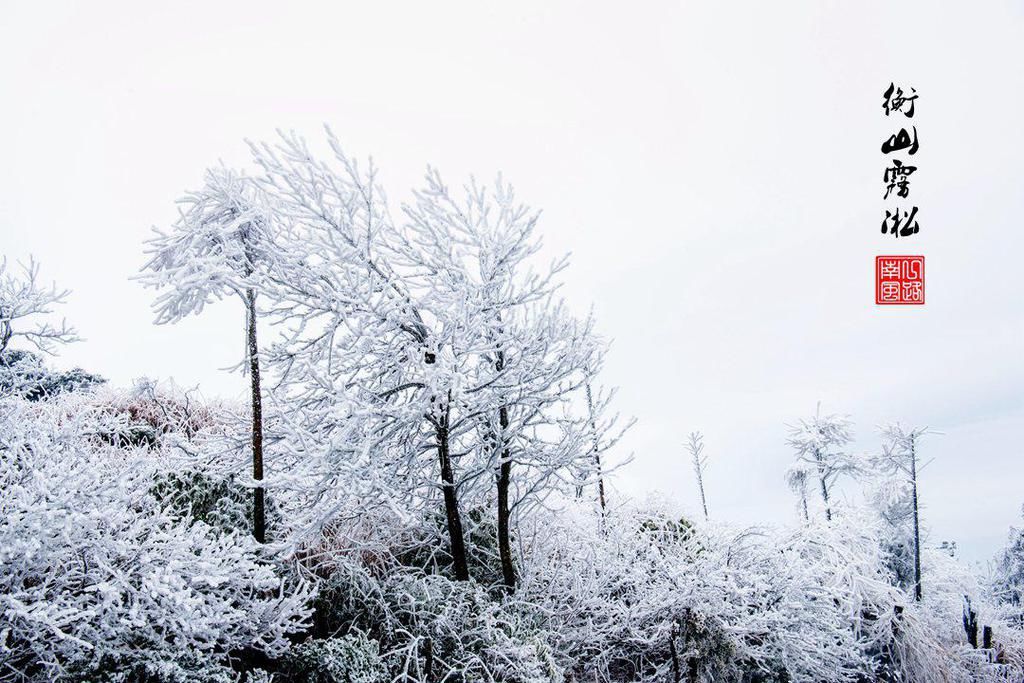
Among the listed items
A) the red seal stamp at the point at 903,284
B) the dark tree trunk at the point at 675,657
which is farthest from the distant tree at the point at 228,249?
the red seal stamp at the point at 903,284

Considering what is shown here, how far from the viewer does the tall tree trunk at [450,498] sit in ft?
26.8

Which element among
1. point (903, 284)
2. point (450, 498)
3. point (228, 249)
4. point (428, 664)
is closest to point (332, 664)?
point (428, 664)

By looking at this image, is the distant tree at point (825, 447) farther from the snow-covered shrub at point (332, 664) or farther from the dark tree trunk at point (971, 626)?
the snow-covered shrub at point (332, 664)

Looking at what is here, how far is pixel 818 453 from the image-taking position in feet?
74.8

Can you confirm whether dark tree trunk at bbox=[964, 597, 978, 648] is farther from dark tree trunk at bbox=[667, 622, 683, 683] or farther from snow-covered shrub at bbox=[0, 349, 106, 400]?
snow-covered shrub at bbox=[0, 349, 106, 400]

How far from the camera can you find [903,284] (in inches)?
506

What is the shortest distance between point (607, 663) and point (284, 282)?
607 centimetres

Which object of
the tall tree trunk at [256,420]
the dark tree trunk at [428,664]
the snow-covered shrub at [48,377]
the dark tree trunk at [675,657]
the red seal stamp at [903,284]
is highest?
the red seal stamp at [903,284]

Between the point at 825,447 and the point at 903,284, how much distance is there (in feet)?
36.9

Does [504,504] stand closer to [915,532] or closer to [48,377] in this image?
[915,532]

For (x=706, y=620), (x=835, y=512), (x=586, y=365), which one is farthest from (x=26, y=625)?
(x=835, y=512)

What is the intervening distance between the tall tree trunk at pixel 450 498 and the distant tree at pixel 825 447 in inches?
678

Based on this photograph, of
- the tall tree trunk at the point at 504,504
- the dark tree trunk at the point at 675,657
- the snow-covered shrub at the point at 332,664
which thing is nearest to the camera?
the snow-covered shrub at the point at 332,664

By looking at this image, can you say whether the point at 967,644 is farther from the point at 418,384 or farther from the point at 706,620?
the point at 418,384
